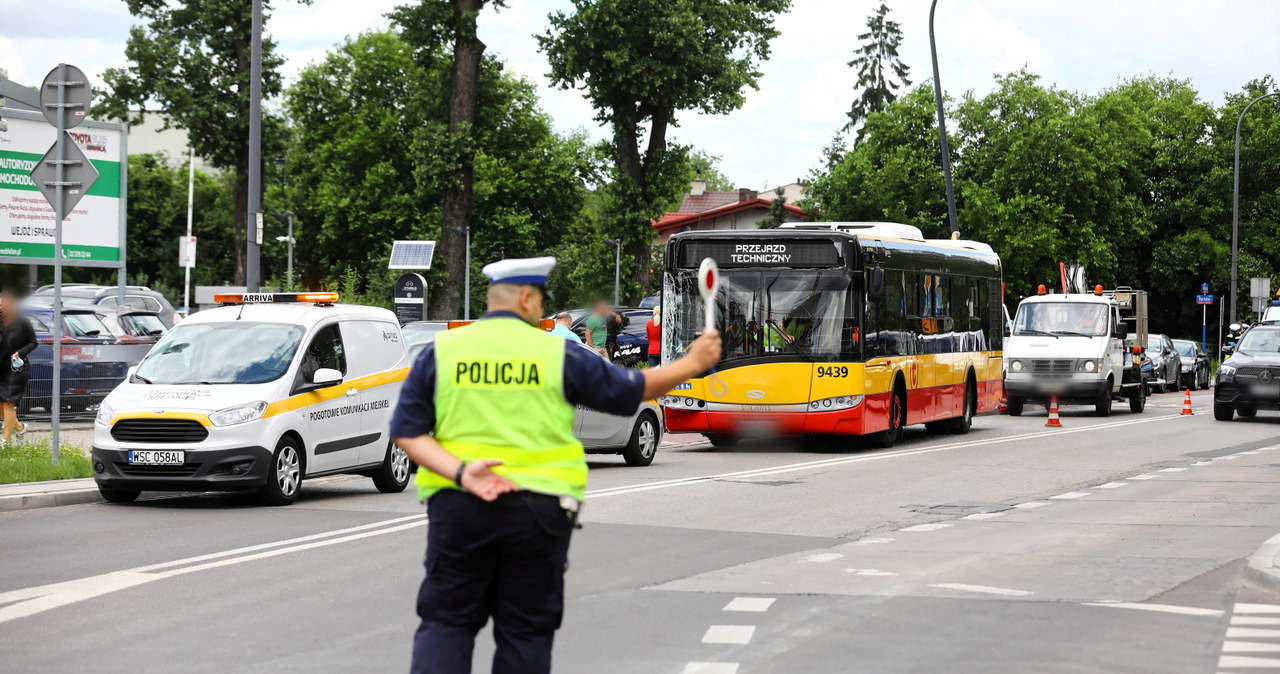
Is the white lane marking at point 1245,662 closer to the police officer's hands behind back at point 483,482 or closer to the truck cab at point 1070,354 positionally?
the police officer's hands behind back at point 483,482

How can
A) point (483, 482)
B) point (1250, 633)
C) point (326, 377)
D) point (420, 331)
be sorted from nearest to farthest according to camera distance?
point (483, 482) < point (1250, 633) < point (326, 377) < point (420, 331)

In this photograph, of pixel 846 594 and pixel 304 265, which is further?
pixel 304 265

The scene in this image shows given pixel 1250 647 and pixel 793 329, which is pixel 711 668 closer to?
pixel 1250 647

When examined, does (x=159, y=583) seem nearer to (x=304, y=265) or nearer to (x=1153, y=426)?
(x=1153, y=426)

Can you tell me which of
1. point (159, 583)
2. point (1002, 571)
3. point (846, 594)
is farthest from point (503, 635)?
point (1002, 571)

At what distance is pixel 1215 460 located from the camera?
65.2ft

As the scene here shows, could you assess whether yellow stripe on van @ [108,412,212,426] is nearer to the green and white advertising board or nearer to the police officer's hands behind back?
the green and white advertising board

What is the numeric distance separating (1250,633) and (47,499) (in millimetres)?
10254

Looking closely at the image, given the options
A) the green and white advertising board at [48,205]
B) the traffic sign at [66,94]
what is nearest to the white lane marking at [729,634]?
the traffic sign at [66,94]

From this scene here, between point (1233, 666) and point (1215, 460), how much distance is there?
542 inches

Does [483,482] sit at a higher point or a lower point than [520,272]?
lower

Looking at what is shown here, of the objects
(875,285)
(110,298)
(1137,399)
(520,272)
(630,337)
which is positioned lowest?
(1137,399)

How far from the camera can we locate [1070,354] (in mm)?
31156

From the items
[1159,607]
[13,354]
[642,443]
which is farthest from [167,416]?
[1159,607]
